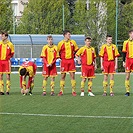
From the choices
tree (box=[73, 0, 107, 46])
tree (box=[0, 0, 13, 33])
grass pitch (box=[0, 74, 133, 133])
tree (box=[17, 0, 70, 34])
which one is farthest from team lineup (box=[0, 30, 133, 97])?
tree (box=[0, 0, 13, 33])

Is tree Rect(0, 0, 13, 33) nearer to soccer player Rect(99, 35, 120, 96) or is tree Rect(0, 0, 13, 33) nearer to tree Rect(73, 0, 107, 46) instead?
tree Rect(73, 0, 107, 46)

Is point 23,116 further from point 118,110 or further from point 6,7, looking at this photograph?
point 6,7

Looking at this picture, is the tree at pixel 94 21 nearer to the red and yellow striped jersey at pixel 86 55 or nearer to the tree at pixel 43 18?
the tree at pixel 43 18

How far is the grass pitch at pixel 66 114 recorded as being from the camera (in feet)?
29.2

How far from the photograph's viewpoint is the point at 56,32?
4225cm

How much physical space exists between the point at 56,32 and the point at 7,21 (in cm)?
450

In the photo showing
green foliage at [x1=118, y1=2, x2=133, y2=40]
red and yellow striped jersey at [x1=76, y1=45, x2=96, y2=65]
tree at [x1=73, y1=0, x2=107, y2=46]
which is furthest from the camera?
tree at [x1=73, y1=0, x2=107, y2=46]

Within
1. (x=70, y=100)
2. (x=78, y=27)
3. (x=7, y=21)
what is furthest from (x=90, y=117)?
(x=7, y=21)

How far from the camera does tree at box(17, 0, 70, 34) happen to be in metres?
42.7

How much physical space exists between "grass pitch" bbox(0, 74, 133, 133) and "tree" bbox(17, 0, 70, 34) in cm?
2863

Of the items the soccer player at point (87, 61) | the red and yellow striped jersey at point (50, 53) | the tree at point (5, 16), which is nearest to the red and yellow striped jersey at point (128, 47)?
the soccer player at point (87, 61)

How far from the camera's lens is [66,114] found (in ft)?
34.9

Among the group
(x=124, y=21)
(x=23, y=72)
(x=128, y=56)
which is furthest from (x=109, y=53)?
(x=124, y=21)

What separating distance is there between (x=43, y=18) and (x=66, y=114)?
108 feet
